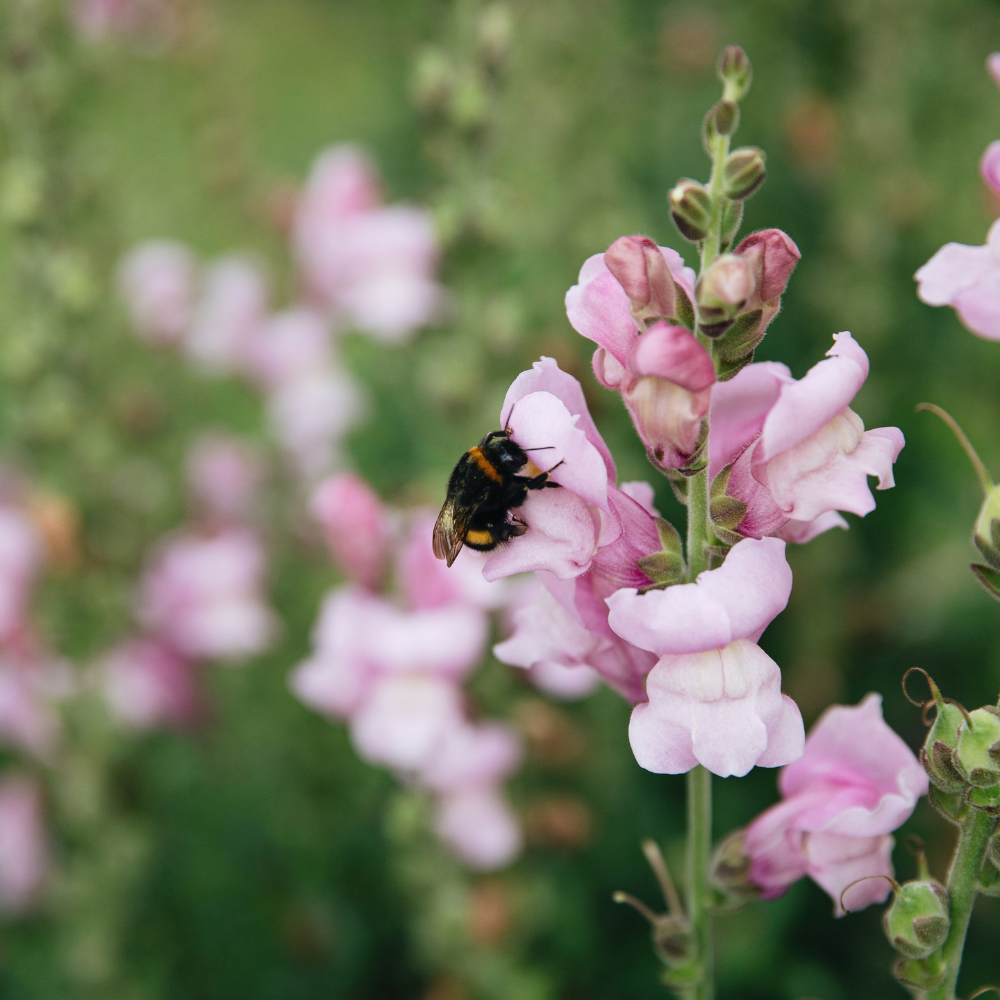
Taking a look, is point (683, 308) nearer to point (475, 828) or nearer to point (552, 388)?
point (552, 388)

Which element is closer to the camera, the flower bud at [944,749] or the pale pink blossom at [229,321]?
the flower bud at [944,749]

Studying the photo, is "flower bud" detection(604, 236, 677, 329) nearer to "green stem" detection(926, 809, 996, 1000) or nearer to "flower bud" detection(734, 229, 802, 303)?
"flower bud" detection(734, 229, 802, 303)

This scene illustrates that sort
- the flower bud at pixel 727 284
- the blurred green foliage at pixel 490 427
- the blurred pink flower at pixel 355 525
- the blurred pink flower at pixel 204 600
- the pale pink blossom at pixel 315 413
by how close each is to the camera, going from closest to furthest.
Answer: the flower bud at pixel 727 284 < the blurred pink flower at pixel 355 525 < the blurred green foliage at pixel 490 427 < the blurred pink flower at pixel 204 600 < the pale pink blossom at pixel 315 413

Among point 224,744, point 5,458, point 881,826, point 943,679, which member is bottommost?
point 224,744

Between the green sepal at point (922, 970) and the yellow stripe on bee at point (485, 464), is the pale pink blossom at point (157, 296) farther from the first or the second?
the green sepal at point (922, 970)

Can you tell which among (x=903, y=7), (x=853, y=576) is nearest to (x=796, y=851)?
(x=853, y=576)

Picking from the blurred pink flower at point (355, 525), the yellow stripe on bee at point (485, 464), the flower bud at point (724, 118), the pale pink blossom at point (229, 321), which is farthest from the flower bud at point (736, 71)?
the pale pink blossom at point (229, 321)

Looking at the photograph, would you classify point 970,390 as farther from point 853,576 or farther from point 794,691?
point 794,691
